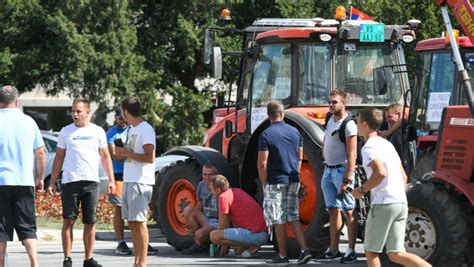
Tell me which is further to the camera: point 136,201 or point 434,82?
point 434,82

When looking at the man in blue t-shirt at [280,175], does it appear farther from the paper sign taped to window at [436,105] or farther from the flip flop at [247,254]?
the paper sign taped to window at [436,105]

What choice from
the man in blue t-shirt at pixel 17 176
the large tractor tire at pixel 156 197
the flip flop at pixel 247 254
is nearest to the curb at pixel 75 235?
the large tractor tire at pixel 156 197

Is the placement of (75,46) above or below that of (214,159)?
above

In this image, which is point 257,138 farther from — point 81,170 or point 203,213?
point 81,170

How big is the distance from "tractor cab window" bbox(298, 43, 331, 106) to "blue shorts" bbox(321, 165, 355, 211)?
1.44m

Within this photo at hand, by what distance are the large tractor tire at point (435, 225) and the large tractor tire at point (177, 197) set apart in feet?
13.6

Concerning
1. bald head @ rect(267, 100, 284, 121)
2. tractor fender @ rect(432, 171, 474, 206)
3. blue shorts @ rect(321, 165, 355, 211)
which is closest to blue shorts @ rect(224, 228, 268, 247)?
blue shorts @ rect(321, 165, 355, 211)

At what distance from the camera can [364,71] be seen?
14.4 m

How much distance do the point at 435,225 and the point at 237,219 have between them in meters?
3.09

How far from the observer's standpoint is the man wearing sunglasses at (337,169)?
12.7m

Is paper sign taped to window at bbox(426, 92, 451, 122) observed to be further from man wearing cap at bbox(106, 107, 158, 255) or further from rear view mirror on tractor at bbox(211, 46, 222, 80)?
man wearing cap at bbox(106, 107, 158, 255)

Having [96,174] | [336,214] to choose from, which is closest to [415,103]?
[336,214]

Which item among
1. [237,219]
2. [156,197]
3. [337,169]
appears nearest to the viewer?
[337,169]

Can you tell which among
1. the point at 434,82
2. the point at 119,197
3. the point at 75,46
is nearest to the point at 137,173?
the point at 119,197
